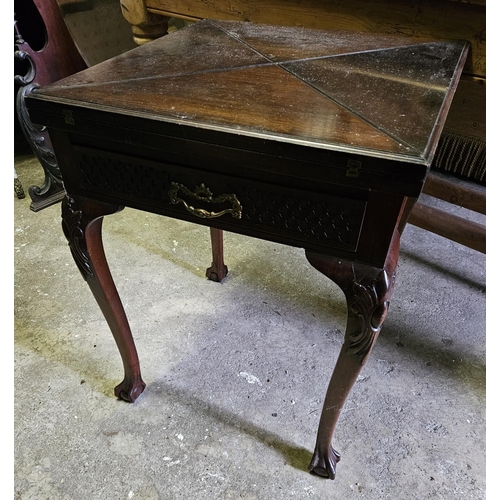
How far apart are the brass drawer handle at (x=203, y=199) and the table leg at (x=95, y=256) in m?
0.13

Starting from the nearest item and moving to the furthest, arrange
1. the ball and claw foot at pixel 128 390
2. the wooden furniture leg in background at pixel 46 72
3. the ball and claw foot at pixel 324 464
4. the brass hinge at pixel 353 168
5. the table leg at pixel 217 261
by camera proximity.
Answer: the brass hinge at pixel 353 168 < the ball and claw foot at pixel 324 464 < the ball and claw foot at pixel 128 390 < the table leg at pixel 217 261 < the wooden furniture leg in background at pixel 46 72

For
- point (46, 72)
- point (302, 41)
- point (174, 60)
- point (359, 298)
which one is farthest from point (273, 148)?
point (46, 72)

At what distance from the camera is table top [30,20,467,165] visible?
0.58 m

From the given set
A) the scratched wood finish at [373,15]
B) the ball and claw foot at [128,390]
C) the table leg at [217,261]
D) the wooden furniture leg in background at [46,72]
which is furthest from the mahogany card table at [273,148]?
the wooden furniture leg in background at [46,72]

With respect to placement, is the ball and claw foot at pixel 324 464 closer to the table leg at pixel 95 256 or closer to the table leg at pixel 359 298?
the table leg at pixel 359 298

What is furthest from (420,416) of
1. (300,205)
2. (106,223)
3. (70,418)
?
(106,223)

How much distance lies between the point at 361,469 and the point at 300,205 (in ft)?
2.05

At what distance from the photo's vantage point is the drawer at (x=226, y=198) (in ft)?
1.97

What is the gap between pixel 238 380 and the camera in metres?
1.09

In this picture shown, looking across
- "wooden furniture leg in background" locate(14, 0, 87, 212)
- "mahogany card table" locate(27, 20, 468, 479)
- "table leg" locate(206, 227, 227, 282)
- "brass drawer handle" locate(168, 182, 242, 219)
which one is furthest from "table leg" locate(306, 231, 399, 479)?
"wooden furniture leg in background" locate(14, 0, 87, 212)

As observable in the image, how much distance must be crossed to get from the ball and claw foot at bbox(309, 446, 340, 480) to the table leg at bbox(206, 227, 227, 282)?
618 mm

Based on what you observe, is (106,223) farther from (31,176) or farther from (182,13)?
(182,13)

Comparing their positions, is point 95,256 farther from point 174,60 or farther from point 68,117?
point 174,60

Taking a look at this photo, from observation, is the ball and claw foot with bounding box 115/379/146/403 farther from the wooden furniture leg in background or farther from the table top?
the wooden furniture leg in background
